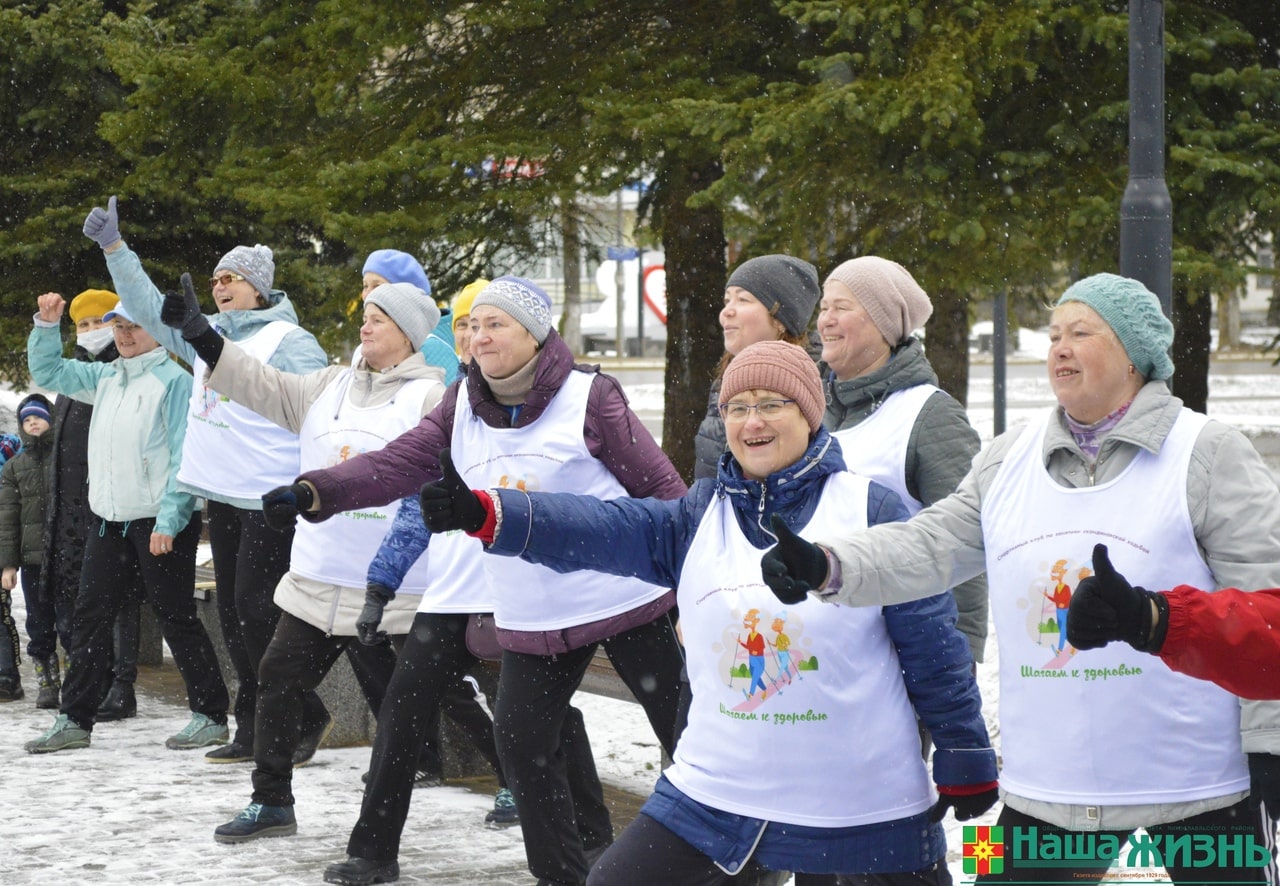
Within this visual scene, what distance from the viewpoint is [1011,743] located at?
3.47 metres

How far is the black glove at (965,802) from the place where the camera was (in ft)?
11.2

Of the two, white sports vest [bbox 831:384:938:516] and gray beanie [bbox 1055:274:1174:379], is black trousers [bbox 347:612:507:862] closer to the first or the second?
white sports vest [bbox 831:384:938:516]

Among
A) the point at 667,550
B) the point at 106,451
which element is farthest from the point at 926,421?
the point at 106,451

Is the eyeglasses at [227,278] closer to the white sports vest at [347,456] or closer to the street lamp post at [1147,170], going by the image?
the white sports vest at [347,456]

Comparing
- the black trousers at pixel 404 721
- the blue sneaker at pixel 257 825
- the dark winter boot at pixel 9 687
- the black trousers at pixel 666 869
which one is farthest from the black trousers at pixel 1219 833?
the dark winter boot at pixel 9 687

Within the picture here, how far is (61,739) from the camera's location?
25.0ft

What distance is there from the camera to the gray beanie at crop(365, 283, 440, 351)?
586cm

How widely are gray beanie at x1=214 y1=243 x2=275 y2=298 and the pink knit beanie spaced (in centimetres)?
372

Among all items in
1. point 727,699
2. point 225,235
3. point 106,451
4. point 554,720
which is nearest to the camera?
point 727,699

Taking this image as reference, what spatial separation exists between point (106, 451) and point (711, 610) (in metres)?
5.02

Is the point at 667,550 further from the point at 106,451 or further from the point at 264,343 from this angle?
the point at 106,451

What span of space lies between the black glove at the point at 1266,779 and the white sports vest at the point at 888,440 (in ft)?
4.01

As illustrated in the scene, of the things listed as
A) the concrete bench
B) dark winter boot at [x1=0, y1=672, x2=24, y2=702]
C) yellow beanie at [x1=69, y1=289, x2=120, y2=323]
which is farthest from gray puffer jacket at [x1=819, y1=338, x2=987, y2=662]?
dark winter boot at [x1=0, y1=672, x2=24, y2=702]

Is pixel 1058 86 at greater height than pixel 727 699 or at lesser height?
greater
